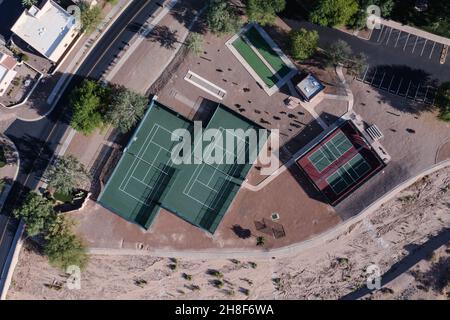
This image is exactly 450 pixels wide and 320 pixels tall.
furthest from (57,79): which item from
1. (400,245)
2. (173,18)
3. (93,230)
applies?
(400,245)

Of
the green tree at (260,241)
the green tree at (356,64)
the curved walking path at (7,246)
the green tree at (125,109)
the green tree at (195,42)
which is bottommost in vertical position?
the curved walking path at (7,246)

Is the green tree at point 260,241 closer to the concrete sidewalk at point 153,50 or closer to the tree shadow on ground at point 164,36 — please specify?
the concrete sidewalk at point 153,50

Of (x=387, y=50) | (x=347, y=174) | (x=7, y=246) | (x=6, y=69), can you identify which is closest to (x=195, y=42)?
(x=6, y=69)

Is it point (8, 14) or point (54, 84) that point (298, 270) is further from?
point (8, 14)

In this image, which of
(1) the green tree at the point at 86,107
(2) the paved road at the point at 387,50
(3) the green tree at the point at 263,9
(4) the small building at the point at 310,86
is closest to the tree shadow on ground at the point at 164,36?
(1) the green tree at the point at 86,107
